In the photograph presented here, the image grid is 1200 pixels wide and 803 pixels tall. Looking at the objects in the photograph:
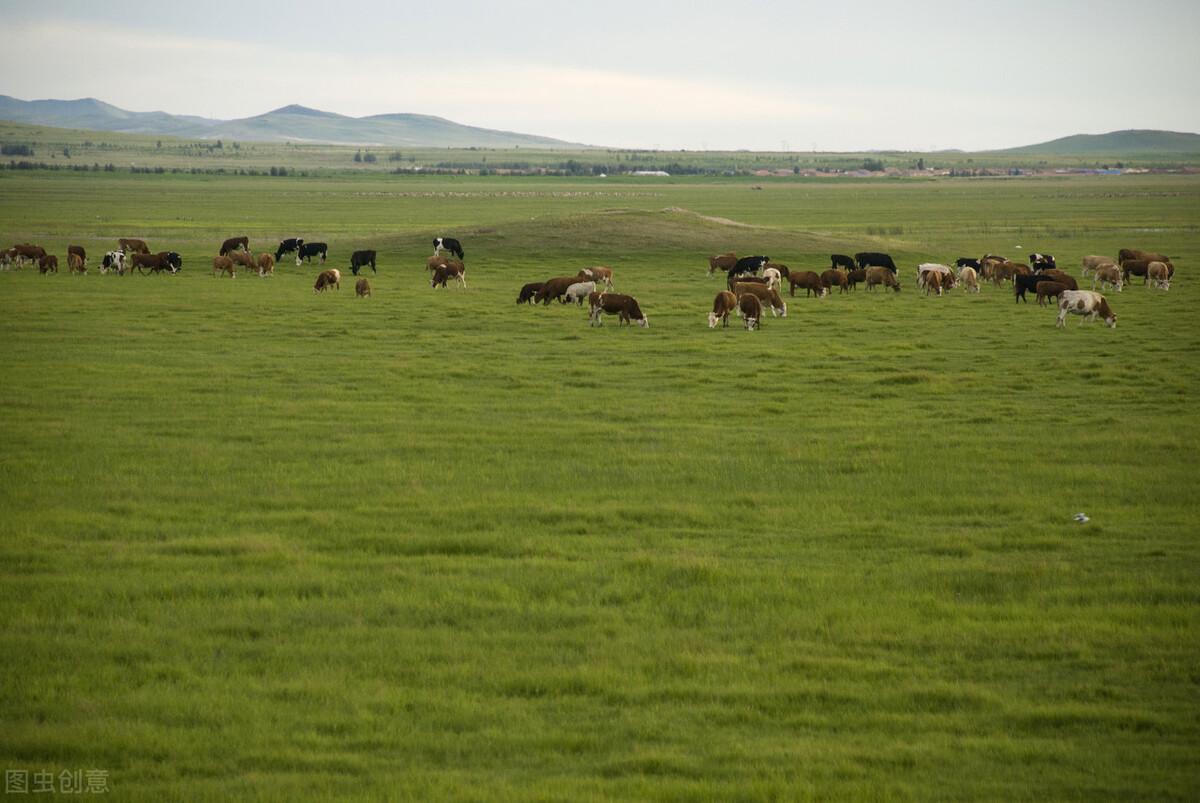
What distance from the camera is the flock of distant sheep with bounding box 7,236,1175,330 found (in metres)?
32.1

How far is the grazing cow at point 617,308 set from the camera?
104 ft

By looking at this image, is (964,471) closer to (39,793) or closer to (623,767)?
(623,767)

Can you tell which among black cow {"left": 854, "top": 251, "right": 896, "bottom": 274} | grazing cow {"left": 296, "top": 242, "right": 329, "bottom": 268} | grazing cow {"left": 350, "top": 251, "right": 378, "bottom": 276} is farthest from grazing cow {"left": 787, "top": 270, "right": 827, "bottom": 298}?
grazing cow {"left": 296, "top": 242, "right": 329, "bottom": 268}

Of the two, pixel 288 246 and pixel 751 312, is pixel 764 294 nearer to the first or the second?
pixel 751 312

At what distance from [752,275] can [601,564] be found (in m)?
30.9

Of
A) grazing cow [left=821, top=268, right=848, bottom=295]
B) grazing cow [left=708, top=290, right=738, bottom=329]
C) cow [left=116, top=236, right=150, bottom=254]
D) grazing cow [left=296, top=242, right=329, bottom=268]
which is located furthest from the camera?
cow [left=116, top=236, right=150, bottom=254]

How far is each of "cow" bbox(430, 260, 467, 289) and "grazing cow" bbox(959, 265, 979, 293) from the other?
1795cm

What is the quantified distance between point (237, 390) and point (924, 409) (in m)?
12.6

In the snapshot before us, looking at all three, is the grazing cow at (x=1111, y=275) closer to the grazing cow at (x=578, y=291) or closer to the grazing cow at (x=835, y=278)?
the grazing cow at (x=835, y=278)

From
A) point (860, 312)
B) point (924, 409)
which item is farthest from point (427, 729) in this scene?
point (860, 312)

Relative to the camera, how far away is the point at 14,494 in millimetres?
14367

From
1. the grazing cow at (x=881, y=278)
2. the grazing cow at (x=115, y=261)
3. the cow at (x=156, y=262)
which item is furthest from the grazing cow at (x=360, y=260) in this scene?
the grazing cow at (x=881, y=278)

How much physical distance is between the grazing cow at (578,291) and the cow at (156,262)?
19014 millimetres

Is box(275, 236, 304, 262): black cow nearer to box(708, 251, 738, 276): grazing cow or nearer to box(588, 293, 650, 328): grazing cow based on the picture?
box(708, 251, 738, 276): grazing cow
